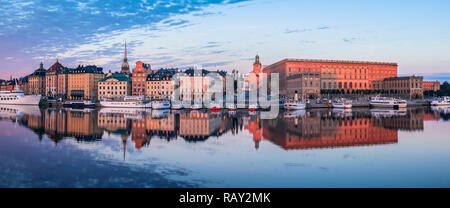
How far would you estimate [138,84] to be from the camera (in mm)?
87250

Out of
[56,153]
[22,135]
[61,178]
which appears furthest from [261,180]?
[22,135]

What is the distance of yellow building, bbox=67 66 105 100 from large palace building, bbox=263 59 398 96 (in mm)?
61026

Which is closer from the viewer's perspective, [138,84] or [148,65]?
[138,84]

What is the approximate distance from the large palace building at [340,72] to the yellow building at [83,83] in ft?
200

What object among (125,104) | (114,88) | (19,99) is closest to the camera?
(125,104)

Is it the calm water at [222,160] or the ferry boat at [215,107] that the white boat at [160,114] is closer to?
the ferry boat at [215,107]

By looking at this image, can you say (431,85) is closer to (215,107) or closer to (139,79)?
(215,107)

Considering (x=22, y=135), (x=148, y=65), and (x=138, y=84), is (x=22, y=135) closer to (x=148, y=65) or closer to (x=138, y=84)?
(x=138, y=84)

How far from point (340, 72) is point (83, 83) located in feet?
271

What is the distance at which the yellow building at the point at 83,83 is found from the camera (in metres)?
97.1

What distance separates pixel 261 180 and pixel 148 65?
96049mm

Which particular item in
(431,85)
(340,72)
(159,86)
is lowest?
(159,86)

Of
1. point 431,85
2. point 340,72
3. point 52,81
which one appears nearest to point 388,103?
point 340,72

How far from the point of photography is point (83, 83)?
322 feet
